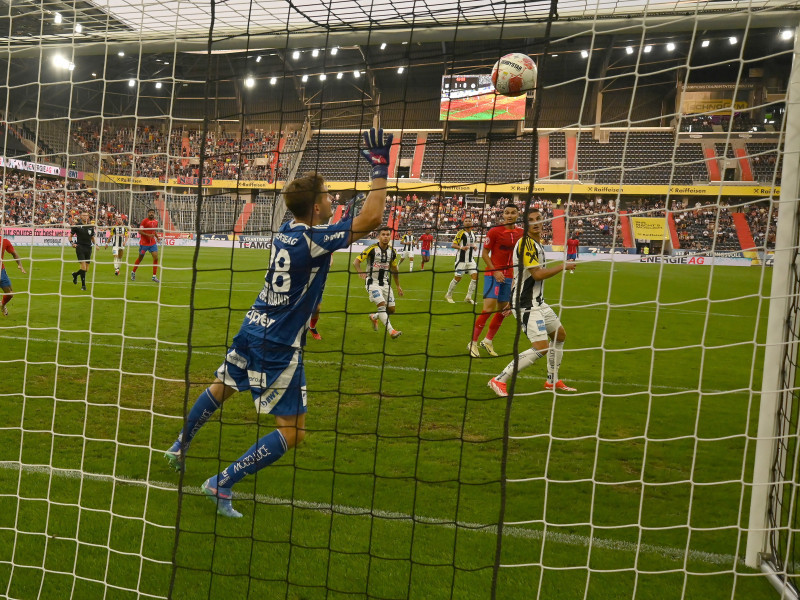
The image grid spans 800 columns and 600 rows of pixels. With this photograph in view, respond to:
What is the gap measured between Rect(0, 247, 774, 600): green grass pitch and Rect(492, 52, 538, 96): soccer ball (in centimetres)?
132

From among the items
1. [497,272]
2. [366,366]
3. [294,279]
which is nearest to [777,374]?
[294,279]

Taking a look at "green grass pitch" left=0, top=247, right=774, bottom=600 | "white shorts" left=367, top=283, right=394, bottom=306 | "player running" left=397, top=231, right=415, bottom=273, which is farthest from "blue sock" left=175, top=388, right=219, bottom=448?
"player running" left=397, top=231, right=415, bottom=273

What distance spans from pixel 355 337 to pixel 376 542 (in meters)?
6.62

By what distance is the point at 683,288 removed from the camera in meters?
18.6

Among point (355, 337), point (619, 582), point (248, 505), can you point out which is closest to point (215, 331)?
point (355, 337)

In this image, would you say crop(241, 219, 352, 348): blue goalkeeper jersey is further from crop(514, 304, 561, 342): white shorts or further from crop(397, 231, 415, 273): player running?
crop(397, 231, 415, 273): player running

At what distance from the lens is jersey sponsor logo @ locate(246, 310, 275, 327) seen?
3.74 meters

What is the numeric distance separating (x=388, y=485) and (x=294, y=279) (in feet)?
5.60

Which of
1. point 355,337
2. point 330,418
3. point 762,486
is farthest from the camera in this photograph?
point 355,337

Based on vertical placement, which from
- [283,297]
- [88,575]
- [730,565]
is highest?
[283,297]

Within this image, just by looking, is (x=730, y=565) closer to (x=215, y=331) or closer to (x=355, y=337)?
(x=355, y=337)

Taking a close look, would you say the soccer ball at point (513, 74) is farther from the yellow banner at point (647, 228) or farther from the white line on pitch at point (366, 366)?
the yellow banner at point (647, 228)

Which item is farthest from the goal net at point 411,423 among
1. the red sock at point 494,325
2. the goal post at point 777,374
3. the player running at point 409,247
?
the player running at point 409,247

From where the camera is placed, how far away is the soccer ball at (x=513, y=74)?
4.00 metres
